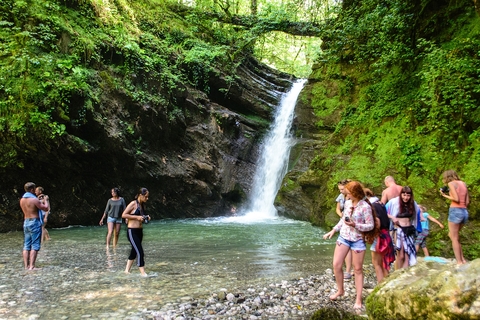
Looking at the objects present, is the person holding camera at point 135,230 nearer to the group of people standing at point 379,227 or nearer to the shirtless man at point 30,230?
the shirtless man at point 30,230

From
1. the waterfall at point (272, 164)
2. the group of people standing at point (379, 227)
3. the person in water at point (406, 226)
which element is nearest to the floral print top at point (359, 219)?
the group of people standing at point (379, 227)

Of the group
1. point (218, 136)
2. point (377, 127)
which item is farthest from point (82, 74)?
point (377, 127)

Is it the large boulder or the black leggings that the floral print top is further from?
the black leggings

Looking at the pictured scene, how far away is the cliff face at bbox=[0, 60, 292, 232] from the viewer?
14188 mm

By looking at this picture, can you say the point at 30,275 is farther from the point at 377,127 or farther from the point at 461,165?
the point at 377,127

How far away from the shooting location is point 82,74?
14.1 metres

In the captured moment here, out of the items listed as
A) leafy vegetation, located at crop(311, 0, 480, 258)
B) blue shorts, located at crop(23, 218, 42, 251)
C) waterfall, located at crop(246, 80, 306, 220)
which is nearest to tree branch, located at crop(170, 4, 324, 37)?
waterfall, located at crop(246, 80, 306, 220)

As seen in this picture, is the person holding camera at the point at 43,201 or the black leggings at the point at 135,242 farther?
the person holding camera at the point at 43,201

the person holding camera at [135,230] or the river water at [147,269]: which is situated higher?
the person holding camera at [135,230]

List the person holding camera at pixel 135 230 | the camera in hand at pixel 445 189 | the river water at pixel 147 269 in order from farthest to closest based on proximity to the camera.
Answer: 1. the person holding camera at pixel 135 230
2. the camera in hand at pixel 445 189
3. the river water at pixel 147 269

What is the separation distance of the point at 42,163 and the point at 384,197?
511 inches

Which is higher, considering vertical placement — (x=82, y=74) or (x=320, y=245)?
(x=82, y=74)

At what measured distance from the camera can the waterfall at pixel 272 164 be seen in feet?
66.1

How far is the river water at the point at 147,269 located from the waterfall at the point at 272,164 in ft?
23.7
